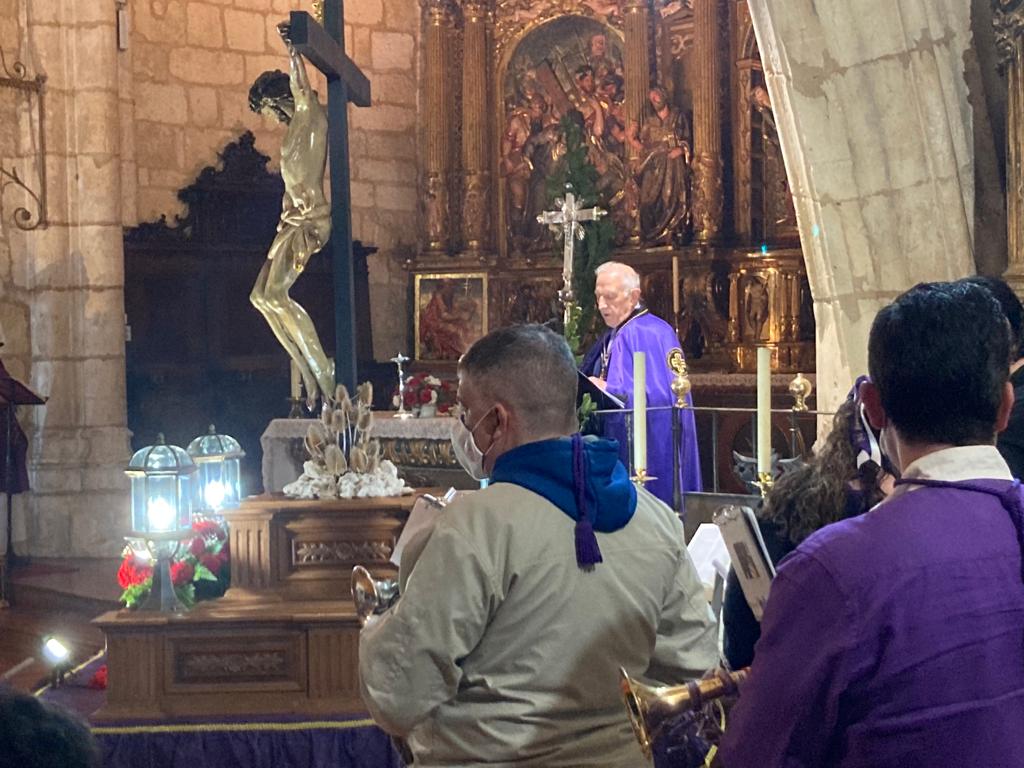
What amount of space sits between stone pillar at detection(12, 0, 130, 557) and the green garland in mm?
3253

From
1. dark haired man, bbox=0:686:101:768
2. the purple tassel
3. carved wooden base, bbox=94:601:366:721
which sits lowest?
carved wooden base, bbox=94:601:366:721

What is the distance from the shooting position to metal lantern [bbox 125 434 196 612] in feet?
15.5

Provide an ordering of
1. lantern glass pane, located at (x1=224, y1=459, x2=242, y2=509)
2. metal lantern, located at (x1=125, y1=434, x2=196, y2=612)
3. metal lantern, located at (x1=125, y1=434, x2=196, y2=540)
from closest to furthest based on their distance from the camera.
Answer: metal lantern, located at (x1=125, y1=434, x2=196, y2=612), metal lantern, located at (x1=125, y1=434, x2=196, y2=540), lantern glass pane, located at (x1=224, y1=459, x2=242, y2=509)

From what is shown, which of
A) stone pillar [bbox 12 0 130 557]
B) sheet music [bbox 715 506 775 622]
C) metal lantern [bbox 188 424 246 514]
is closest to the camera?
sheet music [bbox 715 506 775 622]

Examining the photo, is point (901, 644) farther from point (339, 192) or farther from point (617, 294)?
point (617, 294)

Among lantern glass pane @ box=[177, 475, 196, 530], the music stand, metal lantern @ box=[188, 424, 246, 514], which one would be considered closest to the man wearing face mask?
lantern glass pane @ box=[177, 475, 196, 530]

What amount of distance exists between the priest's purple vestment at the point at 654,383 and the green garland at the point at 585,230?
187cm

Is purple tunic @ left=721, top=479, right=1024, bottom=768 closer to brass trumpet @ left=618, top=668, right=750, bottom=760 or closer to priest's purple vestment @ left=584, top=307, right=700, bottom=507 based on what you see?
brass trumpet @ left=618, top=668, right=750, bottom=760

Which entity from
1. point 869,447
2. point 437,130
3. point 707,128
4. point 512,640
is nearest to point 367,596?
point 512,640

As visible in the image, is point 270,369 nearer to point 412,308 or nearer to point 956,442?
point 412,308

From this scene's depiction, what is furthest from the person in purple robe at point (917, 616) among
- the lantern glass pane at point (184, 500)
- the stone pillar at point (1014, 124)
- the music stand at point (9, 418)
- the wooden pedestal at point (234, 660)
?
the music stand at point (9, 418)

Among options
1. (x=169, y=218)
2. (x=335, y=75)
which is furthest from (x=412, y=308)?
(x=335, y=75)

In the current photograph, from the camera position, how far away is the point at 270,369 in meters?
10.8

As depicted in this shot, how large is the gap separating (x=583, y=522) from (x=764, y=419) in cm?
149
